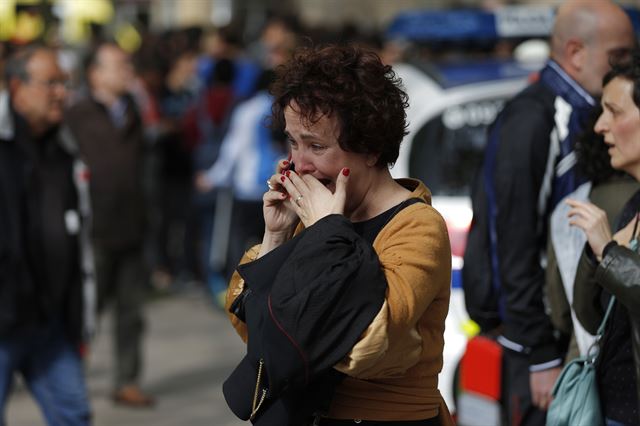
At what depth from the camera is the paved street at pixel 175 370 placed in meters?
7.62

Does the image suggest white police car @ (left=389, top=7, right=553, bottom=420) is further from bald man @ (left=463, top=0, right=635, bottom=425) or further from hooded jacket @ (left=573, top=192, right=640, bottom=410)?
hooded jacket @ (left=573, top=192, right=640, bottom=410)

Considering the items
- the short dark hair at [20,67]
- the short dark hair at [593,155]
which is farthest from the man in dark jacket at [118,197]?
the short dark hair at [593,155]

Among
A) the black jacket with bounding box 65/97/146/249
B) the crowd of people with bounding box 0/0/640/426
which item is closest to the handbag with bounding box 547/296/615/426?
the crowd of people with bounding box 0/0/640/426

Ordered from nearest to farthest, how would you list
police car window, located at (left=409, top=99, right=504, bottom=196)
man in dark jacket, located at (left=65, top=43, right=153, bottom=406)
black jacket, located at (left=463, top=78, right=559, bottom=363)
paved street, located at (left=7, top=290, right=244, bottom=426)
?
black jacket, located at (left=463, top=78, right=559, bottom=363)
police car window, located at (left=409, top=99, right=504, bottom=196)
paved street, located at (left=7, top=290, right=244, bottom=426)
man in dark jacket, located at (left=65, top=43, right=153, bottom=406)

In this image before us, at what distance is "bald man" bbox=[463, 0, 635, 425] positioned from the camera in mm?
4406

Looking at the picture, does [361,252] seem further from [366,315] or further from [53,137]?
[53,137]

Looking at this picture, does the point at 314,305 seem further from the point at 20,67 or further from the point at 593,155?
the point at 20,67

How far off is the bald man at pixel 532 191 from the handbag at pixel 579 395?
493mm

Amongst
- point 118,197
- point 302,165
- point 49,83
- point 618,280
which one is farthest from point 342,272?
point 118,197

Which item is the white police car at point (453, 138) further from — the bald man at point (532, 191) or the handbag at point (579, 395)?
the handbag at point (579, 395)

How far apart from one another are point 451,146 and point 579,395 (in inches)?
98.3

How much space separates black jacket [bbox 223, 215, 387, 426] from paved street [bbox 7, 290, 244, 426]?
14.5 ft

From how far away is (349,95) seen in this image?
125 inches

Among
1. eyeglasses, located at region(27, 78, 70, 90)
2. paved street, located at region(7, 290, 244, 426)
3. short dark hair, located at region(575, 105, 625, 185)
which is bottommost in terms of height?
paved street, located at region(7, 290, 244, 426)
